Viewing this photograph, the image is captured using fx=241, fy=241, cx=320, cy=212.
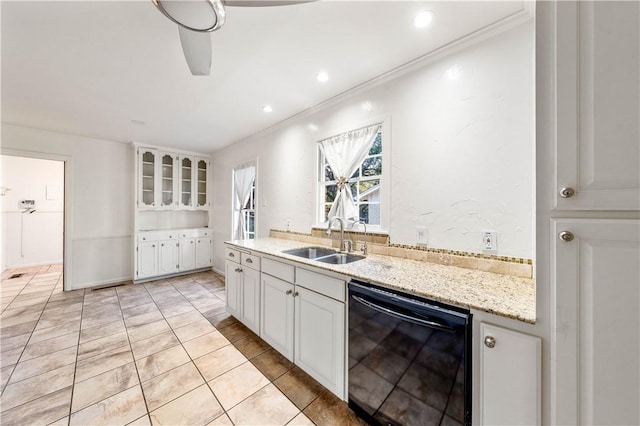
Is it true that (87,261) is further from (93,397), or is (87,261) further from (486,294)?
(486,294)

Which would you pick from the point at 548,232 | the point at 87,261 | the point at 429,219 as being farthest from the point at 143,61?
the point at 87,261

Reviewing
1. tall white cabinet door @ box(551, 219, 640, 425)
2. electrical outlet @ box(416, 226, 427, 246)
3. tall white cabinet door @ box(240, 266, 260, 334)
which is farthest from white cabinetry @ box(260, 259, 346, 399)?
tall white cabinet door @ box(551, 219, 640, 425)

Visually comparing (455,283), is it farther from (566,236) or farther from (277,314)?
(277,314)

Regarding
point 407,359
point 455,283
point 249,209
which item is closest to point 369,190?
point 455,283

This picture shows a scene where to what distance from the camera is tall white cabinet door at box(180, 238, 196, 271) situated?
4.63 m

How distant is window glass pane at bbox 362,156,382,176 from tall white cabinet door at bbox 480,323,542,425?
158cm

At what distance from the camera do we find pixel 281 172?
3318 mm

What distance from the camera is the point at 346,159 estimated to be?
2.48 m

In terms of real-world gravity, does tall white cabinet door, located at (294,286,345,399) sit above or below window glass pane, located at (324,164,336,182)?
below

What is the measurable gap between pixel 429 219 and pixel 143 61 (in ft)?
8.58

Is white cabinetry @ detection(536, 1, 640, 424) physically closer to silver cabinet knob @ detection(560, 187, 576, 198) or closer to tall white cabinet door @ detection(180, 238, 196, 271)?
silver cabinet knob @ detection(560, 187, 576, 198)

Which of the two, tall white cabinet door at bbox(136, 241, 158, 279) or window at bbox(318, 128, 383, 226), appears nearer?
window at bbox(318, 128, 383, 226)

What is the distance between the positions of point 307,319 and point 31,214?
7159 millimetres

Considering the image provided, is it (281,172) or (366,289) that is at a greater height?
(281,172)
